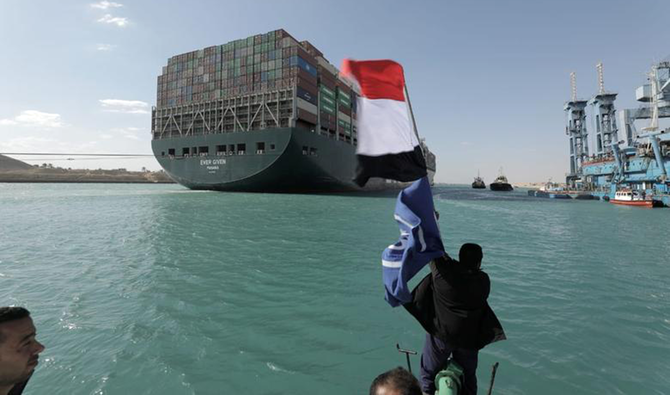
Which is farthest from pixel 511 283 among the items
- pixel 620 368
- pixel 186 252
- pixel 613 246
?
pixel 186 252

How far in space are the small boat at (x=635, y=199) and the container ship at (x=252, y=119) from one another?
33.7 meters

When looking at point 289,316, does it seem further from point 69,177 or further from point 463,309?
point 69,177

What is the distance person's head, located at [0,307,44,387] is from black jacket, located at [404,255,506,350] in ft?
8.82

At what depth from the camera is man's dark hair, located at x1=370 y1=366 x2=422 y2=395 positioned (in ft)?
5.25

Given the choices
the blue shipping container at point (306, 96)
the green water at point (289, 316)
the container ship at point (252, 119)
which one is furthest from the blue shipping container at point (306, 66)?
the green water at point (289, 316)

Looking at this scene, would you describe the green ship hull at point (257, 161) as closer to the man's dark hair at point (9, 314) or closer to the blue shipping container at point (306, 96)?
the blue shipping container at point (306, 96)

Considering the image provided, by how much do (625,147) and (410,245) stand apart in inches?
2222

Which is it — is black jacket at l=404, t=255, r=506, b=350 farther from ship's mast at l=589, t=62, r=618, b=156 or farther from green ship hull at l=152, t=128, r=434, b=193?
ship's mast at l=589, t=62, r=618, b=156

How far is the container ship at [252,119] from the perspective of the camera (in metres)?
36.8

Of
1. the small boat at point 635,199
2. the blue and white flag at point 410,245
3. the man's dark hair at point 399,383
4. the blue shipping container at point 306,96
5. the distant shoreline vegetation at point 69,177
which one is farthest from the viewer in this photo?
the distant shoreline vegetation at point 69,177

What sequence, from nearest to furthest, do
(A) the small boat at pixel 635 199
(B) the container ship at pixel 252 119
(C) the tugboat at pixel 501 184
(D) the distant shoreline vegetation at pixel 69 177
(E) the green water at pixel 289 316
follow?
1. (E) the green water at pixel 289 316
2. (A) the small boat at pixel 635 199
3. (B) the container ship at pixel 252 119
4. (C) the tugboat at pixel 501 184
5. (D) the distant shoreline vegetation at pixel 69 177

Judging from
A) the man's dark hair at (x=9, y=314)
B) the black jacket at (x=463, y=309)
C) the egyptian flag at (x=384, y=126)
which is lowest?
the black jacket at (x=463, y=309)

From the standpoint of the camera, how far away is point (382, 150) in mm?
3420

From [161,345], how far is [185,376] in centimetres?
103
